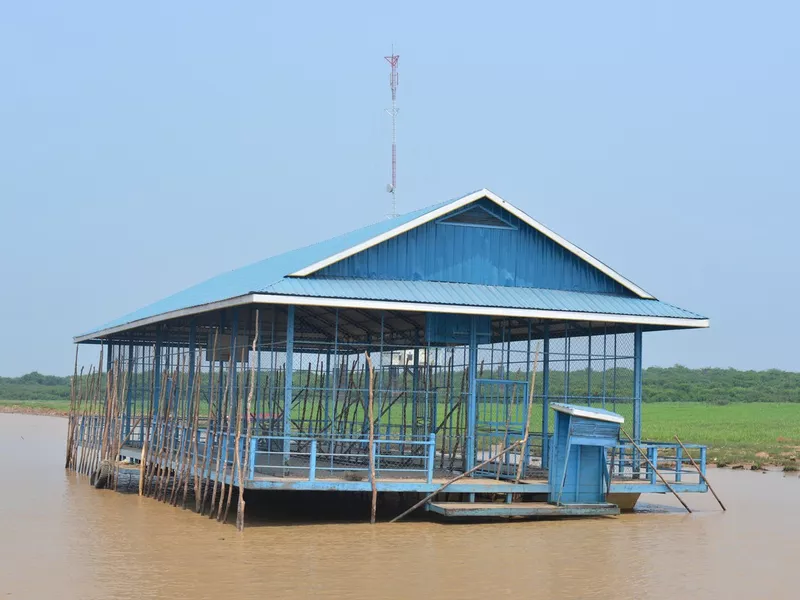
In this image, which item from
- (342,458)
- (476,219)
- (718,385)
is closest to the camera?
(476,219)

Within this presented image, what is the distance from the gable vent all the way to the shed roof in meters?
0.23

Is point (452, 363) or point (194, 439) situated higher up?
point (452, 363)

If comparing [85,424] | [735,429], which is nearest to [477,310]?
[85,424]

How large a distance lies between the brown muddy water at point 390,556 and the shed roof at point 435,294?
4.35 meters

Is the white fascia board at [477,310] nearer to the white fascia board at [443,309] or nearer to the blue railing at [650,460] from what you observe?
the white fascia board at [443,309]

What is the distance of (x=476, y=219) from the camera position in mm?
25797

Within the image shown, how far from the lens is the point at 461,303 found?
2347cm

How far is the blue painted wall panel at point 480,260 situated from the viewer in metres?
24.6

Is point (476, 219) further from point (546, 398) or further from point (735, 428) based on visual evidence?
point (735, 428)

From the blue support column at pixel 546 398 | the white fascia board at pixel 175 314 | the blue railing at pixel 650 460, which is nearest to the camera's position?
the white fascia board at pixel 175 314

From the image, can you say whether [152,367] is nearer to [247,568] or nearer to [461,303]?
[461,303]

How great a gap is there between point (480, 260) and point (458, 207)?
4.22 ft

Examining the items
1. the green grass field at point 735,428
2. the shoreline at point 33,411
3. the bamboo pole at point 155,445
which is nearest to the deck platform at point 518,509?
the green grass field at point 735,428

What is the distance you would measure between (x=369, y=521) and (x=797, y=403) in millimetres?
65109
